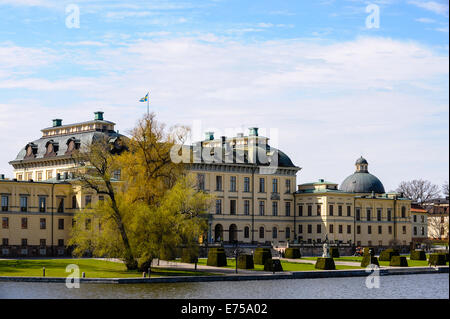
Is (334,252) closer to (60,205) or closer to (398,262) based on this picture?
(398,262)

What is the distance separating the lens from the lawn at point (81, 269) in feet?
192

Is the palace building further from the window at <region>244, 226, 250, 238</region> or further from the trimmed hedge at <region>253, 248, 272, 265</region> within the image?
the trimmed hedge at <region>253, 248, 272, 265</region>

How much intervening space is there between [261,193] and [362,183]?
20.7 meters

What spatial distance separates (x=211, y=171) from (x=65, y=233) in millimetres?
25188

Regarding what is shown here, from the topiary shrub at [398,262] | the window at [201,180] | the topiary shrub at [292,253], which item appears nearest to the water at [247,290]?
the topiary shrub at [398,262]

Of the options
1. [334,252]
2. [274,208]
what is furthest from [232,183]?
[334,252]

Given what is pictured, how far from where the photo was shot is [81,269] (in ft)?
205

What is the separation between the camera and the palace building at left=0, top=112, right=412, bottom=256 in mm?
96481

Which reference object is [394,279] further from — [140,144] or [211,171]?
[211,171]

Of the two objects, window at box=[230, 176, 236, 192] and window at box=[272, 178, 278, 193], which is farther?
window at box=[272, 178, 278, 193]

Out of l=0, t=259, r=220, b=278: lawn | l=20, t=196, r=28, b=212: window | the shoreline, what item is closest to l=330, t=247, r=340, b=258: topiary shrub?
the shoreline

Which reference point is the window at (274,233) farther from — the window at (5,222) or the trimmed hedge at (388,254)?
the window at (5,222)

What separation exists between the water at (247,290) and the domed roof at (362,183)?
56452 millimetres

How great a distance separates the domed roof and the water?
5645 cm
